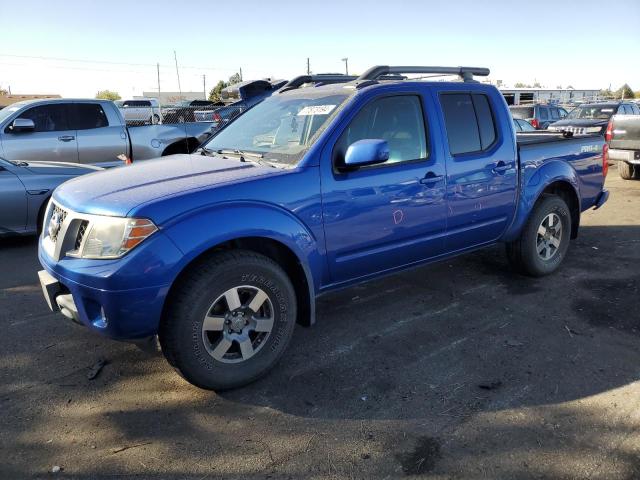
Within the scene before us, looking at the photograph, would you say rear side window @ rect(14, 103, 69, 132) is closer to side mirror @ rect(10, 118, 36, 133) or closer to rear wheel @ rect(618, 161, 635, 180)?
side mirror @ rect(10, 118, 36, 133)

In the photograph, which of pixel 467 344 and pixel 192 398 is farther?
pixel 467 344

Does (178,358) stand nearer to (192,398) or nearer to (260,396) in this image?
(192,398)

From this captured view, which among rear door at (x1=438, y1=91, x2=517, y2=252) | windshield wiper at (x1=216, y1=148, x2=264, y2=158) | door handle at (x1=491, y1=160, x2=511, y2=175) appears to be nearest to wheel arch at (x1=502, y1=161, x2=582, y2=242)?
rear door at (x1=438, y1=91, x2=517, y2=252)

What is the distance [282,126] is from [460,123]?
1.47 m

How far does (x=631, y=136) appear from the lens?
10.5m

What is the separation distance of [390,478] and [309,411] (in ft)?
2.20

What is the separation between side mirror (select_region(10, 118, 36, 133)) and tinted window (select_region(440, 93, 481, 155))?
22.7 feet

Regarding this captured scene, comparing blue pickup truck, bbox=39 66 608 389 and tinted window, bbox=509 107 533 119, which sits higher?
tinted window, bbox=509 107 533 119

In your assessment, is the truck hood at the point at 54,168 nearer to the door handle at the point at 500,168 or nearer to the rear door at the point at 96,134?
the rear door at the point at 96,134

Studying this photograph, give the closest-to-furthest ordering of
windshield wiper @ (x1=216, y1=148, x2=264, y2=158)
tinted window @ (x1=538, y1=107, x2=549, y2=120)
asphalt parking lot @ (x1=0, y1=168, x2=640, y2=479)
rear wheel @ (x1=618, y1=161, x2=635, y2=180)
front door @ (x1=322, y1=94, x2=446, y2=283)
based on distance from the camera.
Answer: asphalt parking lot @ (x1=0, y1=168, x2=640, y2=479) → front door @ (x1=322, y1=94, x2=446, y2=283) → windshield wiper @ (x1=216, y1=148, x2=264, y2=158) → rear wheel @ (x1=618, y1=161, x2=635, y2=180) → tinted window @ (x1=538, y1=107, x2=549, y2=120)

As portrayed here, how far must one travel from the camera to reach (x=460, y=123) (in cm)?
425

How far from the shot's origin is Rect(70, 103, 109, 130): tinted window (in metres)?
8.98

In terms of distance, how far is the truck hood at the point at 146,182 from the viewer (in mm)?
2922

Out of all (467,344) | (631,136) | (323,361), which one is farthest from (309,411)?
(631,136)
